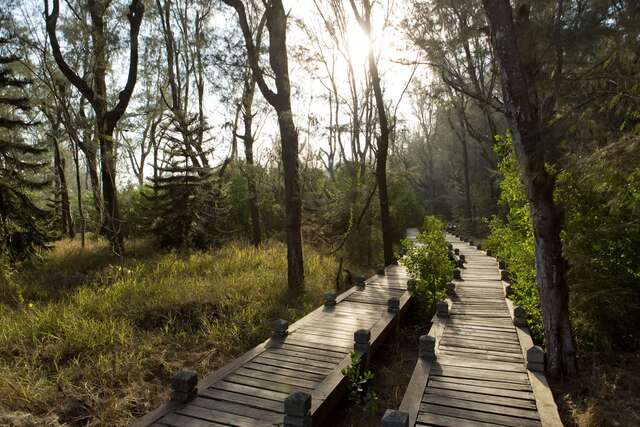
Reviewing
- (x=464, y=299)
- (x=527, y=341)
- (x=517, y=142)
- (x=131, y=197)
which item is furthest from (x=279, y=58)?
(x=131, y=197)

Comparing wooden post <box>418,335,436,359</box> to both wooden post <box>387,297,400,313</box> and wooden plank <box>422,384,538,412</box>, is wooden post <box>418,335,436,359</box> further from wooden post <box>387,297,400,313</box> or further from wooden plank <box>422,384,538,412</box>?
wooden post <box>387,297,400,313</box>

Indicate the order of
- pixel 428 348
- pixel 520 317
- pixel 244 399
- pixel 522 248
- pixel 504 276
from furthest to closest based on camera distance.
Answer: pixel 504 276 → pixel 522 248 → pixel 520 317 → pixel 428 348 → pixel 244 399

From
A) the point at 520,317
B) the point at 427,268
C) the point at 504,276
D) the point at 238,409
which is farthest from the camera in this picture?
the point at 504,276

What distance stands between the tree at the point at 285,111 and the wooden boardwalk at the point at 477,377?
3.78 metres

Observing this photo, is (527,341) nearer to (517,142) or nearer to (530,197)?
(530,197)

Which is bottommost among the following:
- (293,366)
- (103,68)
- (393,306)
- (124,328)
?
(293,366)

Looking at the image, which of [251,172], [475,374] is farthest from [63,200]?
[475,374]

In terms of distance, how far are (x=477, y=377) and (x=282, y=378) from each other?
2.76 m

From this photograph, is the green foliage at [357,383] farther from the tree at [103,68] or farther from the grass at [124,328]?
the tree at [103,68]

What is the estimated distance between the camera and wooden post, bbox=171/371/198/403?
15.2ft

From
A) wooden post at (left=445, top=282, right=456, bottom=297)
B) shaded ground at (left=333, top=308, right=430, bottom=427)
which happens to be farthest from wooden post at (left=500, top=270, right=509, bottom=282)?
shaded ground at (left=333, top=308, right=430, bottom=427)

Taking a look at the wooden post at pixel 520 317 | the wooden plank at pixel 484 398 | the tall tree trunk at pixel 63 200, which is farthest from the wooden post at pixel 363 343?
the tall tree trunk at pixel 63 200

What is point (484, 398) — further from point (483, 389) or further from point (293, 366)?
point (293, 366)

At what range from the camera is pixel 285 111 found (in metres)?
9.52
